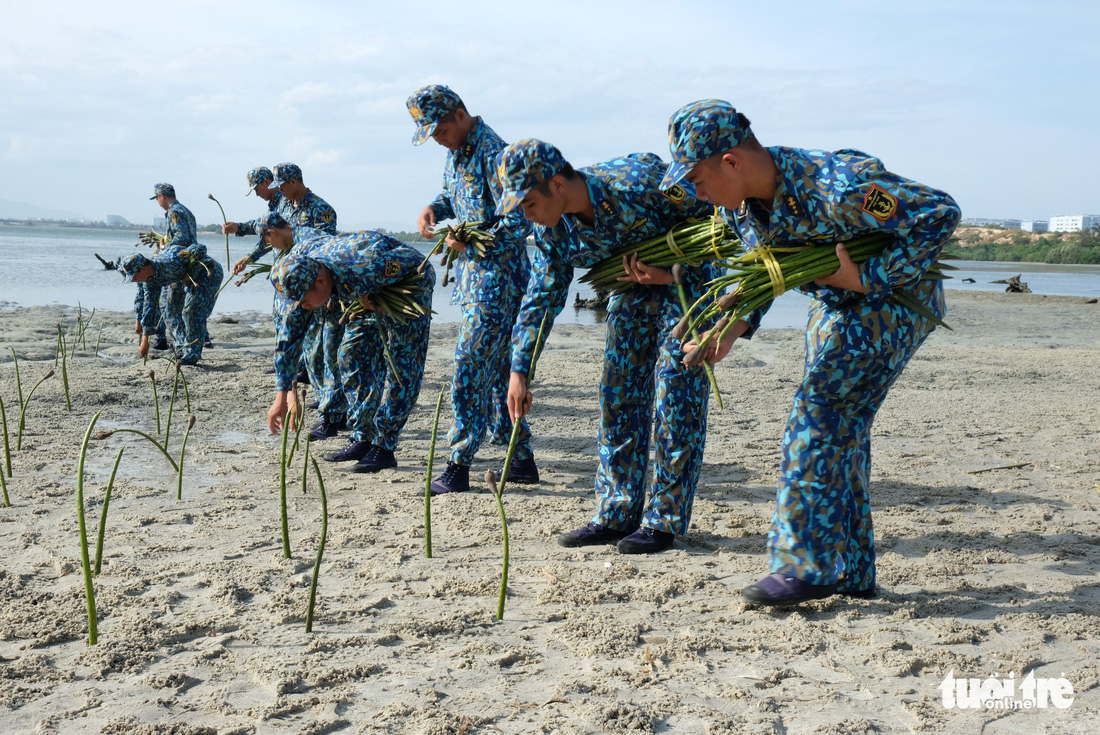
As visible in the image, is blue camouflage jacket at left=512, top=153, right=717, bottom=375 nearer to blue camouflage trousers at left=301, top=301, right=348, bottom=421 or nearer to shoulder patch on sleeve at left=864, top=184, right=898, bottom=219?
shoulder patch on sleeve at left=864, top=184, right=898, bottom=219

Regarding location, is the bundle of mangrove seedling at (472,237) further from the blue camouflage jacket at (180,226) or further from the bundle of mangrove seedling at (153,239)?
the bundle of mangrove seedling at (153,239)

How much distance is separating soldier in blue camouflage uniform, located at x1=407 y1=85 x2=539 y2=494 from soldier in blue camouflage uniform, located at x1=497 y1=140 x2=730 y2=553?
1.10 metres

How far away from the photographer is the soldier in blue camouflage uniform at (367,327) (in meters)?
5.44

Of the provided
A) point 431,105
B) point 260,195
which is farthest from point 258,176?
point 431,105

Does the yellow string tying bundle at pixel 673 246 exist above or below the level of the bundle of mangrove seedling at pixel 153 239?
below

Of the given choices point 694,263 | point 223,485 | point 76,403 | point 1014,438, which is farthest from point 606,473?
point 76,403

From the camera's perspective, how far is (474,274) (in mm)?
5488

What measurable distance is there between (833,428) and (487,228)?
8.93 ft

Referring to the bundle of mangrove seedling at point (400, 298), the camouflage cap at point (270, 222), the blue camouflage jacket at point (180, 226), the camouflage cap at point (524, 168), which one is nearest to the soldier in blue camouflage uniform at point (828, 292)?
the camouflage cap at point (524, 168)

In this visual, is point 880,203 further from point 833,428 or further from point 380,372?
point 380,372

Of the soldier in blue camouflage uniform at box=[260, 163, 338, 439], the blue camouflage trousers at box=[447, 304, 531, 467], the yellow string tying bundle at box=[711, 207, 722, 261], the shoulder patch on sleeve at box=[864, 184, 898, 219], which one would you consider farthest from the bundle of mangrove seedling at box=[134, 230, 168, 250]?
the shoulder patch on sleeve at box=[864, 184, 898, 219]

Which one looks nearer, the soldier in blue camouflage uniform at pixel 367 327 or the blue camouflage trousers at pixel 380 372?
the soldier in blue camouflage uniform at pixel 367 327

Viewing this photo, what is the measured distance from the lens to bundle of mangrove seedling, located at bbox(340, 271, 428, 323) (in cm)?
578

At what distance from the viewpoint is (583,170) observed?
4.14m
